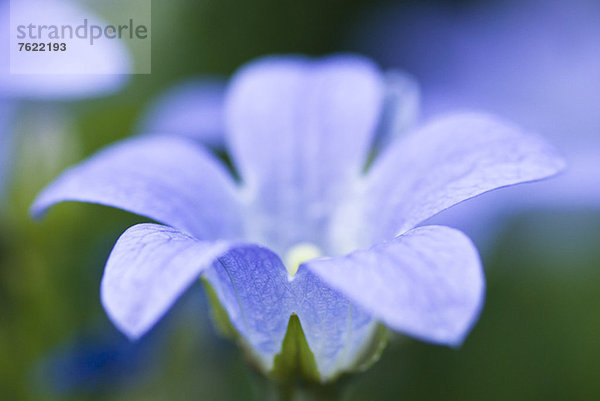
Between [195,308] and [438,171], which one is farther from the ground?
[438,171]

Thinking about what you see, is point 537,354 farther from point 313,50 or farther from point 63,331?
point 313,50

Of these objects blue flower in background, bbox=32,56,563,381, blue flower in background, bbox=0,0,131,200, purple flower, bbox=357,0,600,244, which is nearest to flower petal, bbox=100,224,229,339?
blue flower in background, bbox=32,56,563,381

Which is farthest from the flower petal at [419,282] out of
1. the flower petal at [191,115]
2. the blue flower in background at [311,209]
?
the flower petal at [191,115]

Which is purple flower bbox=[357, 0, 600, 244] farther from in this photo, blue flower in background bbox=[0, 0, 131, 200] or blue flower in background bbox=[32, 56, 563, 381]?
blue flower in background bbox=[0, 0, 131, 200]

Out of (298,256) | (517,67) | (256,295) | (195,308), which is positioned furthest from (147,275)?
(517,67)

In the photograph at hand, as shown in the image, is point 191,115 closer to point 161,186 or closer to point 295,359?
point 161,186

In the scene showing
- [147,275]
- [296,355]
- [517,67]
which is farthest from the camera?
[517,67]
